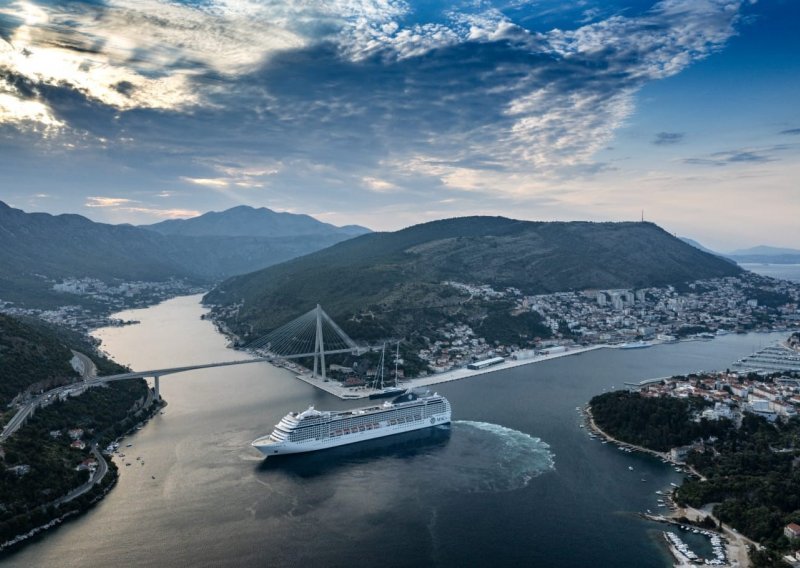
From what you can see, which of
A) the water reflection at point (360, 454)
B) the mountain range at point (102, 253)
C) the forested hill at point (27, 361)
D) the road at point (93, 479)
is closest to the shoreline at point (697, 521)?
the water reflection at point (360, 454)

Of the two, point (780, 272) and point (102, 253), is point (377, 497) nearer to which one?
point (102, 253)

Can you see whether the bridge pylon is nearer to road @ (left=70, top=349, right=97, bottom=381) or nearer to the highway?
the highway

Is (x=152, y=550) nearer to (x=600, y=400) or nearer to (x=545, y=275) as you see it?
(x=600, y=400)

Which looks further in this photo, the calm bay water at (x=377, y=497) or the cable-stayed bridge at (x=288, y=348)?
the cable-stayed bridge at (x=288, y=348)

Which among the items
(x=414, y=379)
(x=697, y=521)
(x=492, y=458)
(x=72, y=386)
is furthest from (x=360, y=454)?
(x=72, y=386)

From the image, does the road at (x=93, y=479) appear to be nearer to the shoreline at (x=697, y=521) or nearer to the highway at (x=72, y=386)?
the highway at (x=72, y=386)

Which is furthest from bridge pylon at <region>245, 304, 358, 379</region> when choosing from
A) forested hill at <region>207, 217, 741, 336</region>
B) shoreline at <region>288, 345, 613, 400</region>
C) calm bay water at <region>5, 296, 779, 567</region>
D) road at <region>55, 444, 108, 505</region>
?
road at <region>55, 444, 108, 505</region>

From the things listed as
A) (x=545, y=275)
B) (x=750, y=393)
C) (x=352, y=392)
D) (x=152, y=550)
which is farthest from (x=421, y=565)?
(x=545, y=275)
